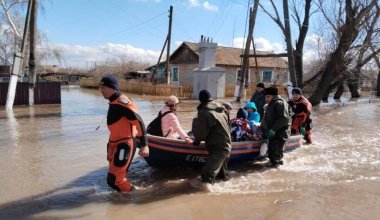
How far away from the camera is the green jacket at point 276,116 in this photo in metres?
8.10

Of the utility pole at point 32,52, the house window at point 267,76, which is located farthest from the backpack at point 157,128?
the house window at point 267,76

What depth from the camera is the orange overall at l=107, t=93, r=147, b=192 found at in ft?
19.1

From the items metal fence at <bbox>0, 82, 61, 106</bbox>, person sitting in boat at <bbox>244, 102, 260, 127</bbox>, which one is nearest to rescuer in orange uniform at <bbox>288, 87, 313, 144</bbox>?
person sitting in boat at <bbox>244, 102, 260, 127</bbox>

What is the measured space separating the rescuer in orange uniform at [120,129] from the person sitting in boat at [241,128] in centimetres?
276

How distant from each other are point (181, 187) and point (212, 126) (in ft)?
3.82

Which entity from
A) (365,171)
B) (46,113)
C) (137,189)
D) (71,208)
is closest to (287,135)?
(365,171)

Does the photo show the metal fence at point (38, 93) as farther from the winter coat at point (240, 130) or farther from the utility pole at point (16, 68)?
the winter coat at point (240, 130)

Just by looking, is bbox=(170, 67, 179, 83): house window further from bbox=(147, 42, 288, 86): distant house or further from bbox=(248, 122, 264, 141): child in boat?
bbox=(248, 122, 264, 141): child in boat

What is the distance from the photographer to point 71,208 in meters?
5.85

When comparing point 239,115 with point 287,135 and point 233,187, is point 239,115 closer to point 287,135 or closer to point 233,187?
point 287,135

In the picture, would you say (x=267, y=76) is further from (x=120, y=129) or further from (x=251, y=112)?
(x=120, y=129)

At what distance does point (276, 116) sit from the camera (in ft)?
26.9

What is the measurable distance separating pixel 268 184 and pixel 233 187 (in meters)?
0.66

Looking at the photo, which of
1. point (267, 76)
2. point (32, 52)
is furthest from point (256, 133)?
point (267, 76)
